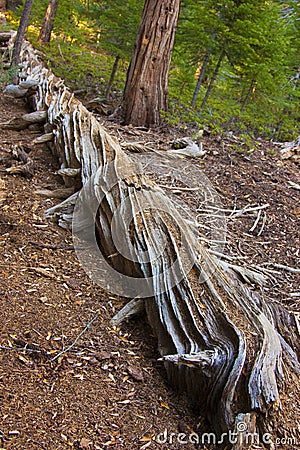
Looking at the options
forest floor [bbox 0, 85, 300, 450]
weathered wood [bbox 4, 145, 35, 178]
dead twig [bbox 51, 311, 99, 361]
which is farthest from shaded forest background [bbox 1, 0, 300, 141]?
dead twig [bbox 51, 311, 99, 361]

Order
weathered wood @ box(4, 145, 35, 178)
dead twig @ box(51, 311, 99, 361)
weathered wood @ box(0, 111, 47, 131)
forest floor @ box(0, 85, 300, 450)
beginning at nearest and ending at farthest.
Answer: forest floor @ box(0, 85, 300, 450) < dead twig @ box(51, 311, 99, 361) < weathered wood @ box(4, 145, 35, 178) < weathered wood @ box(0, 111, 47, 131)

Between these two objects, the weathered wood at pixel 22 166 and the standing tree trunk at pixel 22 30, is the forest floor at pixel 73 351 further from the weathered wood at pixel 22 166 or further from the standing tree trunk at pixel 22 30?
the standing tree trunk at pixel 22 30

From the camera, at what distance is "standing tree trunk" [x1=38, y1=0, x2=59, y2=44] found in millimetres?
13094

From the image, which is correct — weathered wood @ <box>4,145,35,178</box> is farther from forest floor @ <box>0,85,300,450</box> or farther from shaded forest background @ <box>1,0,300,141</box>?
shaded forest background @ <box>1,0,300,141</box>

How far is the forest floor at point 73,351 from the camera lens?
179 cm

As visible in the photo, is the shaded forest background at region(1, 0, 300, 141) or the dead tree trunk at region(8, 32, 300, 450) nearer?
the dead tree trunk at region(8, 32, 300, 450)

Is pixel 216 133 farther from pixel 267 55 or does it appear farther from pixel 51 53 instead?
pixel 51 53

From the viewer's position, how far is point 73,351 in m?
2.21

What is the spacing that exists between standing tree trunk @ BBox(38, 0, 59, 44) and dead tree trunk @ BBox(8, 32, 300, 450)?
1133cm

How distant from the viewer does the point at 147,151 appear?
5.40m

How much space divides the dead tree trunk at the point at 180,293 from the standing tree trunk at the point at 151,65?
2.89 meters

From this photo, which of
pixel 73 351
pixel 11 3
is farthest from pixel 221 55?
pixel 11 3

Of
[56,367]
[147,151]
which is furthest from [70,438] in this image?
[147,151]

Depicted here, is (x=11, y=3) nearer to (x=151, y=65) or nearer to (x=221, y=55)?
(x=221, y=55)
